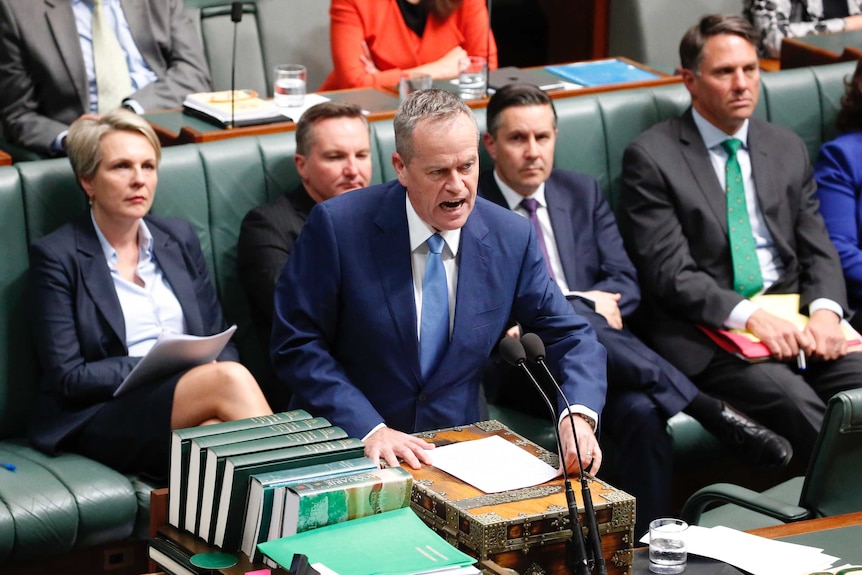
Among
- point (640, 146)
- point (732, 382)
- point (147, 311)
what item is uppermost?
point (640, 146)

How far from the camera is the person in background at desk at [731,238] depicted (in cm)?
368

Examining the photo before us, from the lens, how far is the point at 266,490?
1.92 metres

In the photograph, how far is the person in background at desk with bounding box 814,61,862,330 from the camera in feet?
13.1

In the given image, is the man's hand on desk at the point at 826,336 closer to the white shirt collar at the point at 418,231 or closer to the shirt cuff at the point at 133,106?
the white shirt collar at the point at 418,231

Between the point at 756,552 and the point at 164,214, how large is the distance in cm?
194

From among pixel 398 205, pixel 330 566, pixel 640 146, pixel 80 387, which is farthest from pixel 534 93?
pixel 330 566

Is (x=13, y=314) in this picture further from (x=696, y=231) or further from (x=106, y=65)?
(x=696, y=231)

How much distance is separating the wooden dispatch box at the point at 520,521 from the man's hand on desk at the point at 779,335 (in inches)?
62.9

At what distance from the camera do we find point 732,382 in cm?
366

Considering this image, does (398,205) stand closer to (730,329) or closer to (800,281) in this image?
(730,329)

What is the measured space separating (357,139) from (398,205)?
866 millimetres

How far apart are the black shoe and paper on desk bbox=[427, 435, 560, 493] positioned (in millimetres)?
1300

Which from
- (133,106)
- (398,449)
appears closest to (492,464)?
(398,449)

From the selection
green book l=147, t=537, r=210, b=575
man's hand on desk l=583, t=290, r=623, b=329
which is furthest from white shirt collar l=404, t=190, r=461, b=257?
man's hand on desk l=583, t=290, r=623, b=329
